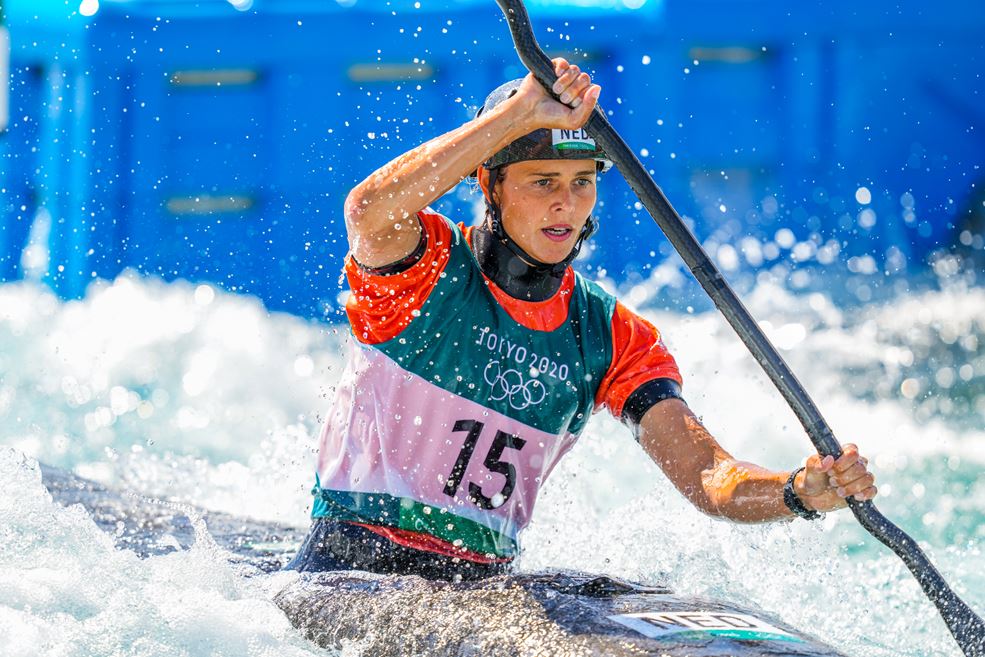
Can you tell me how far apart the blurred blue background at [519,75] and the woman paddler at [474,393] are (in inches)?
223

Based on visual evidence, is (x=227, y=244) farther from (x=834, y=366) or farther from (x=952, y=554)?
(x=952, y=554)

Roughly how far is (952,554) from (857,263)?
376cm

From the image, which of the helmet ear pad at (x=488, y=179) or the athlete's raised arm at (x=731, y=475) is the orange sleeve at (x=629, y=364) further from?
the helmet ear pad at (x=488, y=179)

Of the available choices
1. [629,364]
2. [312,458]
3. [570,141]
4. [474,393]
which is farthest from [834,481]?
[312,458]

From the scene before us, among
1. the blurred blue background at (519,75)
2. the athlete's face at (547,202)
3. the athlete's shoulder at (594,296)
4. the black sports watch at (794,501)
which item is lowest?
the black sports watch at (794,501)

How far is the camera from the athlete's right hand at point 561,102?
3.00 metres

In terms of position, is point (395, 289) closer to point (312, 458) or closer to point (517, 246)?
point (517, 246)

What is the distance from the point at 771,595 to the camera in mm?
4656

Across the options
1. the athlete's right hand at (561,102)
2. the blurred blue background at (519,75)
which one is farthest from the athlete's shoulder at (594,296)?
the blurred blue background at (519,75)

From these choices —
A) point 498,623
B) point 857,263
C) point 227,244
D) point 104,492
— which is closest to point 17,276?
point 227,244

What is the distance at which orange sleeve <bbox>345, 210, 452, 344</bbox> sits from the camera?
11.2ft

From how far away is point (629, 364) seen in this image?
3777mm

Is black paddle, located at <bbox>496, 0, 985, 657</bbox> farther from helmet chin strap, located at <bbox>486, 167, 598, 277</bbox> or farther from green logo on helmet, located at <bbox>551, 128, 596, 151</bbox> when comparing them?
helmet chin strap, located at <bbox>486, 167, 598, 277</bbox>

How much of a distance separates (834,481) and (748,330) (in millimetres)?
430
